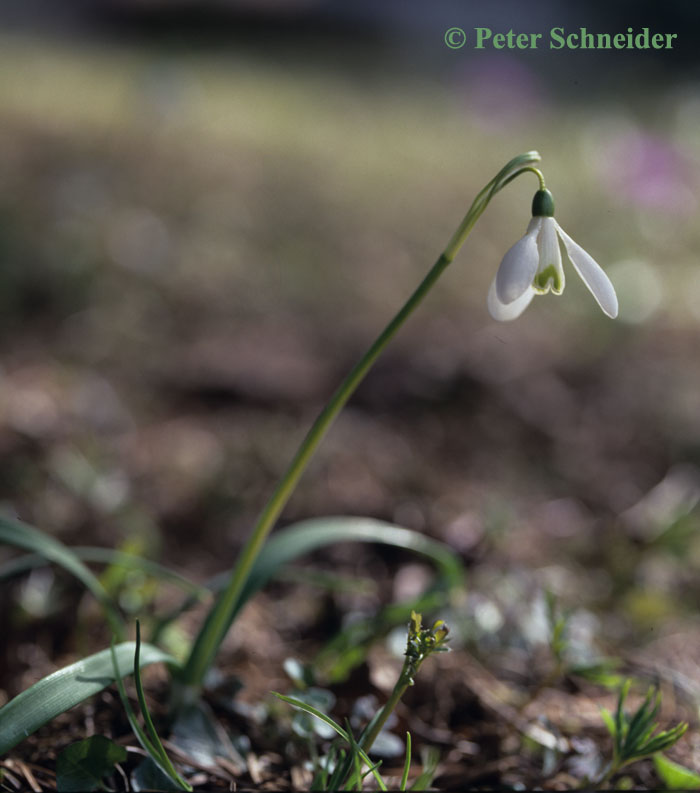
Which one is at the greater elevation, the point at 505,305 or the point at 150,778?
the point at 505,305

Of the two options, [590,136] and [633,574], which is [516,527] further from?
[590,136]

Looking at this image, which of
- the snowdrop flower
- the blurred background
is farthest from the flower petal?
the blurred background

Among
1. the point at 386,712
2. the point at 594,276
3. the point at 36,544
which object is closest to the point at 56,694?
the point at 36,544

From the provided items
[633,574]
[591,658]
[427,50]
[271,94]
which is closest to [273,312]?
[633,574]

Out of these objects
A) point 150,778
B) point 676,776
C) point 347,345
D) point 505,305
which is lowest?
point 150,778

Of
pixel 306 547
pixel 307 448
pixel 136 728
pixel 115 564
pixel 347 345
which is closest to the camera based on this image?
pixel 136 728

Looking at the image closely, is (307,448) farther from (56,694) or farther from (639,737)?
(639,737)

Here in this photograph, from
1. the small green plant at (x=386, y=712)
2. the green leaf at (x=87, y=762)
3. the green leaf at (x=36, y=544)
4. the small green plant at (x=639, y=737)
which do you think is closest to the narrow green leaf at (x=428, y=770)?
the small green plant at (x=386, y=712)
